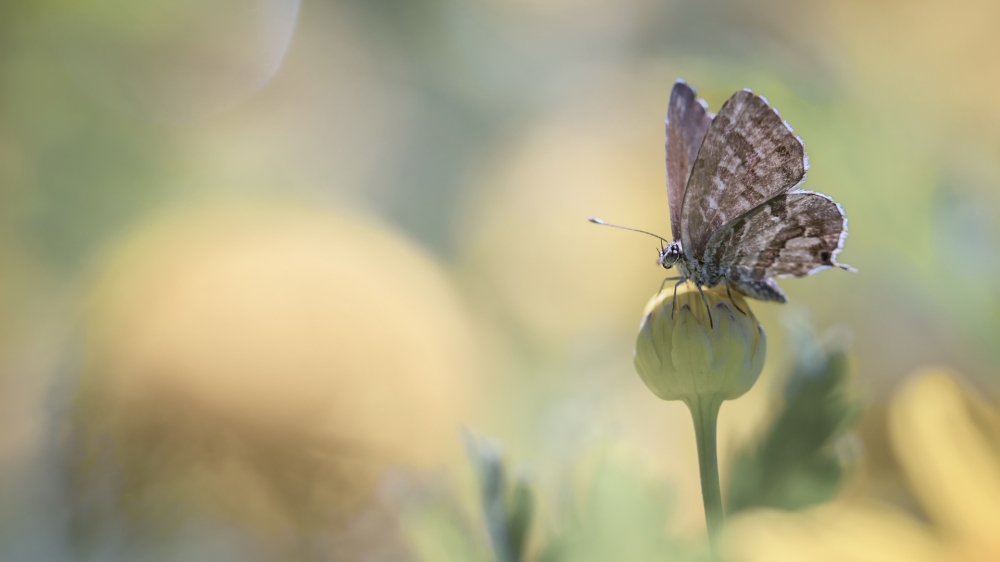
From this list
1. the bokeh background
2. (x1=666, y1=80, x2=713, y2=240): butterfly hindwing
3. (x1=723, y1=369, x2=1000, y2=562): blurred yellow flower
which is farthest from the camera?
Result: the bokeh background

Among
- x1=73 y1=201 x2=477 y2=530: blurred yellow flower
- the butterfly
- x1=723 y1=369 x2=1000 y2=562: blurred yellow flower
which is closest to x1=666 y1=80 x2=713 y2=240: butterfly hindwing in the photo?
the butterfly

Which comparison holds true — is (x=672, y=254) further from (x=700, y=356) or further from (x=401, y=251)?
(x=401, y=251)

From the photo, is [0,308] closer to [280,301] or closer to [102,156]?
[102,156]

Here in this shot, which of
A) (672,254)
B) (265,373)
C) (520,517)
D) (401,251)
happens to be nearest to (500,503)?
(520,517)

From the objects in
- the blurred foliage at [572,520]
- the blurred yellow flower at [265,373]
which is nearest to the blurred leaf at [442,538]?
the blurred foliage at [572,520]

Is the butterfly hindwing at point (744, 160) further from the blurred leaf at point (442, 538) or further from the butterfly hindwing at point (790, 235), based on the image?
the blurred leaf at point (442, 538)

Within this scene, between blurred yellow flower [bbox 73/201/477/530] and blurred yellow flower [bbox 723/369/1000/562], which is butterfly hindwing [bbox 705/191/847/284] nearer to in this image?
blurred yellow flower [bbox 723/369/1000/562]

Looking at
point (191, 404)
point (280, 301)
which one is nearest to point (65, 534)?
point (191, 404)
